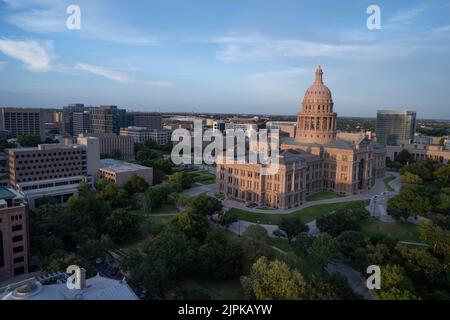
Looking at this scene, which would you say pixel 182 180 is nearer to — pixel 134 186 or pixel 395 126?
pixel 134 186

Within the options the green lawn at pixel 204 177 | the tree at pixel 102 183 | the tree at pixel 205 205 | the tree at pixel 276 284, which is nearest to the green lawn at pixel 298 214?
the tree at pixel 205 205

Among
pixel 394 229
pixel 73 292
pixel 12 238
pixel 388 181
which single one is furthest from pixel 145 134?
pixel 73 292

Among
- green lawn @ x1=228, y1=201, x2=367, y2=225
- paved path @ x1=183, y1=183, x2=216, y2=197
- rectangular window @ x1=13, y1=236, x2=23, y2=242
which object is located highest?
rectangular window @ x1=13, y1=236, x2=23, y2=242

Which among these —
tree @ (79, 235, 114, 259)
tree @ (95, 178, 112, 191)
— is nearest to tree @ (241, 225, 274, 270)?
tree @ (79, 235, 114, 259)

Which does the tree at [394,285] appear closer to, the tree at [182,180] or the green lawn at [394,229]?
the green lawn at [394,229]

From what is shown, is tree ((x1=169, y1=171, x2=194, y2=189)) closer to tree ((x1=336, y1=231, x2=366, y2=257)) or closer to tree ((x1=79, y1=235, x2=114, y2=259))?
tree ((x1=79, y1=235, x2=114, y2=259))
